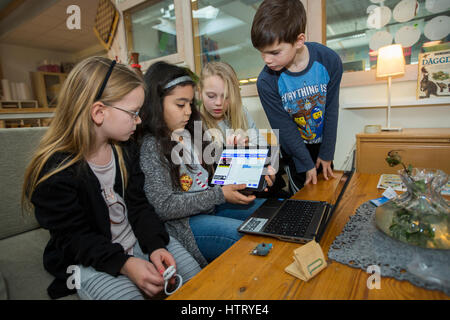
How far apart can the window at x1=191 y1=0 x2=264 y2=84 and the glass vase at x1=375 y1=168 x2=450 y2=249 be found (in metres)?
2.03

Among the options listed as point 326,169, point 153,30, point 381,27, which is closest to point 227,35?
point 153,30

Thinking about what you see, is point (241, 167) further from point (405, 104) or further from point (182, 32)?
point (182, 32)

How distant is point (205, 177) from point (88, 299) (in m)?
0.60

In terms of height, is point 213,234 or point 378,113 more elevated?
point 378,113

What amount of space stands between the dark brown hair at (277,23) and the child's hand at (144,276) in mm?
990

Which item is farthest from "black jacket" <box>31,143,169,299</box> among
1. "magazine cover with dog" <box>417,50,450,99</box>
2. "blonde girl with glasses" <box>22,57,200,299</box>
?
"magazine cover with dog" <box>417,50,450,99</box>

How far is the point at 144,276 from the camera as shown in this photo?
678mm

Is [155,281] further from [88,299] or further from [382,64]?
[382,64]

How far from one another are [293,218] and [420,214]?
0.30 meters

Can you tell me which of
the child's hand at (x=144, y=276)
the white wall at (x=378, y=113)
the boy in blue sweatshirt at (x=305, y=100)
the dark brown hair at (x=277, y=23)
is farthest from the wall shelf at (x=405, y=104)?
the child's hand at (x=144, y=276)

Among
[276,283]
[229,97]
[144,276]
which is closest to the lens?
[276,283]

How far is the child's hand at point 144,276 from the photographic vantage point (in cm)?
68

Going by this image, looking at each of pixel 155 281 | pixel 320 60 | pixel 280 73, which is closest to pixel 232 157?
pixel 155 281

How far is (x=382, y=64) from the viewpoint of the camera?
1705 millimetres
